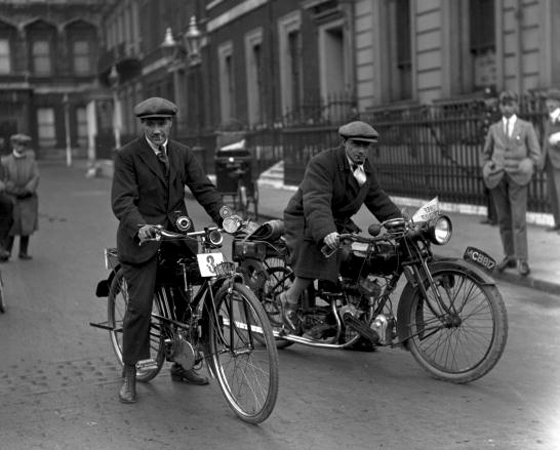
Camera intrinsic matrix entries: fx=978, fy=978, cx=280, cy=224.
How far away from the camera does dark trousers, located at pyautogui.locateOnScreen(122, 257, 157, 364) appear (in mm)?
5805

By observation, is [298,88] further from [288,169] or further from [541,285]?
[541,285]

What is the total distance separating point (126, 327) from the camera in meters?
5.88

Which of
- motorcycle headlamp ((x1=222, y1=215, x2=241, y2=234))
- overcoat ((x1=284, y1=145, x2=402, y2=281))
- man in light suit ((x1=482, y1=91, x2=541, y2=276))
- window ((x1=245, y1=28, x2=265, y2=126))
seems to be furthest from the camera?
window ((x1=245, y1=28, x2=265, y2=126))

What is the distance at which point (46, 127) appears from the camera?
63844mm

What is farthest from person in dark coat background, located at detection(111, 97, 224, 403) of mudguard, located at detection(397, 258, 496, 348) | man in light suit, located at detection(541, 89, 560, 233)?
man in light suit, located at detection(541, 89, 560, 233)

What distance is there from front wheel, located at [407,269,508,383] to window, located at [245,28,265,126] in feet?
78.7

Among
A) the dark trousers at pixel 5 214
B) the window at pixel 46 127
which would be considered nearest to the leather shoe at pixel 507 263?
the dark trousers at pixel 5 214

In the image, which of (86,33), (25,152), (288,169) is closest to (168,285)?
(25,152)

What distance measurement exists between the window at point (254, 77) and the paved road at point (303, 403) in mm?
22523

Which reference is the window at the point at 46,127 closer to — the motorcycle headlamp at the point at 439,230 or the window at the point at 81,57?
the window at the point at 81,57

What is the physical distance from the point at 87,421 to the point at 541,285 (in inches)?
217

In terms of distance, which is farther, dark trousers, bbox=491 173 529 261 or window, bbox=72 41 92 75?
window, bbox=72 41 92 75

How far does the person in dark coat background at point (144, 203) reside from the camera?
580 centimetres

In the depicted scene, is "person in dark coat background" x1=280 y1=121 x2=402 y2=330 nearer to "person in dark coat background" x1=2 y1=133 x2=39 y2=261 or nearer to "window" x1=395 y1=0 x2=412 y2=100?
"person in dark coat background" x1=2 y1=133 x2=39 y2=261
